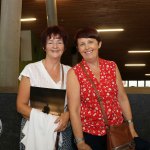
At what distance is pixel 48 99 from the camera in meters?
2.74

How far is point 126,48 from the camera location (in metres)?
22.4

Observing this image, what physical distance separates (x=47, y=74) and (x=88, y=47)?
0.43 m

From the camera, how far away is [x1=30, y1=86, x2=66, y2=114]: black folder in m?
2.71

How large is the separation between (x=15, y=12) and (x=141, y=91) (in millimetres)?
4158

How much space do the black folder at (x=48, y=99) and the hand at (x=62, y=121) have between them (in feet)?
0.19

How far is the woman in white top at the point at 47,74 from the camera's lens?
2.66 metres

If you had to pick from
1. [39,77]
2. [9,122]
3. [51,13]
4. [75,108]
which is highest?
[51,13]

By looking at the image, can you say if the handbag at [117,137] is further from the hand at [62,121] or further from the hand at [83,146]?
the hand at [62,121]

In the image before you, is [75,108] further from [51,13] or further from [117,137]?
[51,13]

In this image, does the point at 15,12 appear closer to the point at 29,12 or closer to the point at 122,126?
the point at 122,126

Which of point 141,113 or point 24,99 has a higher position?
point 24,99

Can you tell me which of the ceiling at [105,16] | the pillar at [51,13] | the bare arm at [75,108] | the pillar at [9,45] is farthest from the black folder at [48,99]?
the ceiling at [105,16]

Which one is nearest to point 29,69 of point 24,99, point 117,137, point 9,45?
point 24,99

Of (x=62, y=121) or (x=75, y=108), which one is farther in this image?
(x=62, y=121)
